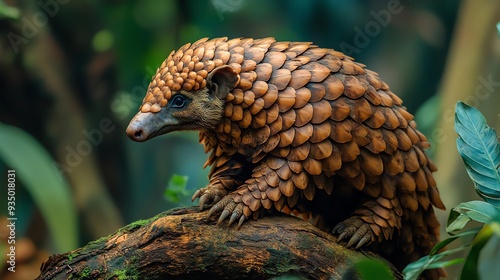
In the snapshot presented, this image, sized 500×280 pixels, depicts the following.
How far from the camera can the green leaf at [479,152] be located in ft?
8.23

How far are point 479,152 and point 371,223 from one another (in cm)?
54

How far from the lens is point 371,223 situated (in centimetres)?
271

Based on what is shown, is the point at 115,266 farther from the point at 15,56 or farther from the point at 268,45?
the point at 15,56

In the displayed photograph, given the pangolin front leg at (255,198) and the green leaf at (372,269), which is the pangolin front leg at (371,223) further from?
the green leaf at (372,269)

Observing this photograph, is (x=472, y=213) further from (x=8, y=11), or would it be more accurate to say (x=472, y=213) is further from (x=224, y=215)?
(x=8, y=11)

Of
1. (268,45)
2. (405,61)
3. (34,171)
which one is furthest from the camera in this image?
(405,61)

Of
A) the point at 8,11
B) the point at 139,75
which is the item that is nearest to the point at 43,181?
the point at 139,75

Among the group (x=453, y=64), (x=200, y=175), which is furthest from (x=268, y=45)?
(x=453, y=64)

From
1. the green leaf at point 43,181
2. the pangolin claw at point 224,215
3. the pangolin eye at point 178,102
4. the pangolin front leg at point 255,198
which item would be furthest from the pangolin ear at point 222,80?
the green leaf at point 43,181

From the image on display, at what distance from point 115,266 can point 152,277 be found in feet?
0.52

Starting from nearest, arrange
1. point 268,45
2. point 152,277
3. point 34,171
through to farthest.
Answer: point 152,277
point 268,45
point 34,171

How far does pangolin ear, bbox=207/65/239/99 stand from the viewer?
2.54 metres

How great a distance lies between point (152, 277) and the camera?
2.48m

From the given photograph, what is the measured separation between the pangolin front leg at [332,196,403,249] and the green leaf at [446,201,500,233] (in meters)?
0.27
